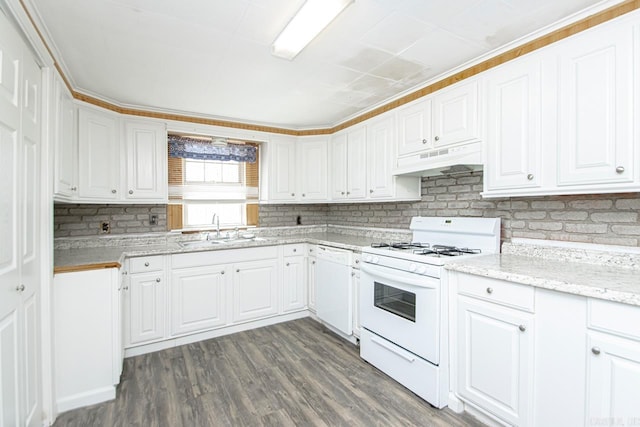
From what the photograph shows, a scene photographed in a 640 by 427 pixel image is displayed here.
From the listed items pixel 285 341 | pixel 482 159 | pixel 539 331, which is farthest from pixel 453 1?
pixel 285 341

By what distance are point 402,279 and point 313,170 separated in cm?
216

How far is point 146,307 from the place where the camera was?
278cm

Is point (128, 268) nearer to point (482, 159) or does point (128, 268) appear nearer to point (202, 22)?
point (202, 22)

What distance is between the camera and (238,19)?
175cm

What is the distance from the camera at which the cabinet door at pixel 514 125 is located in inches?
75.0

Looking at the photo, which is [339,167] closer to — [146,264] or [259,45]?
[259,45]

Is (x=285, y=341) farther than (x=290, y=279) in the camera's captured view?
No

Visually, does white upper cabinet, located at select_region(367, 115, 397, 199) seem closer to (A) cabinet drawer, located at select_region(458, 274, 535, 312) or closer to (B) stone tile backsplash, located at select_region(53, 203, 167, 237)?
(A) cabinet drawer, located at select_region(458, 274, 535, 312)

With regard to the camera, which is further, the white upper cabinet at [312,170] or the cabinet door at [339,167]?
the white upper cabinet at [312,170]

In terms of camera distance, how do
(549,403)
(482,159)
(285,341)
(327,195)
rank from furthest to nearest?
1. (327,195)
2. (285,341)
3. (482,159)
4. (549,403)

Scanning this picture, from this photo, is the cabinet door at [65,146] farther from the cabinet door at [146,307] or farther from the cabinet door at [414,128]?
the cabinet door at [414,128]

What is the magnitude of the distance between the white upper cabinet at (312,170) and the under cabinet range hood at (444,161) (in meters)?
1.25

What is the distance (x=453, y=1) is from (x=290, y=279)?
9.57ft

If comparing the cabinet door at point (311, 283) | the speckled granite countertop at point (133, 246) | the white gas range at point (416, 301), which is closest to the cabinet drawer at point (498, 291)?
the white gas range at point (416, 301)
